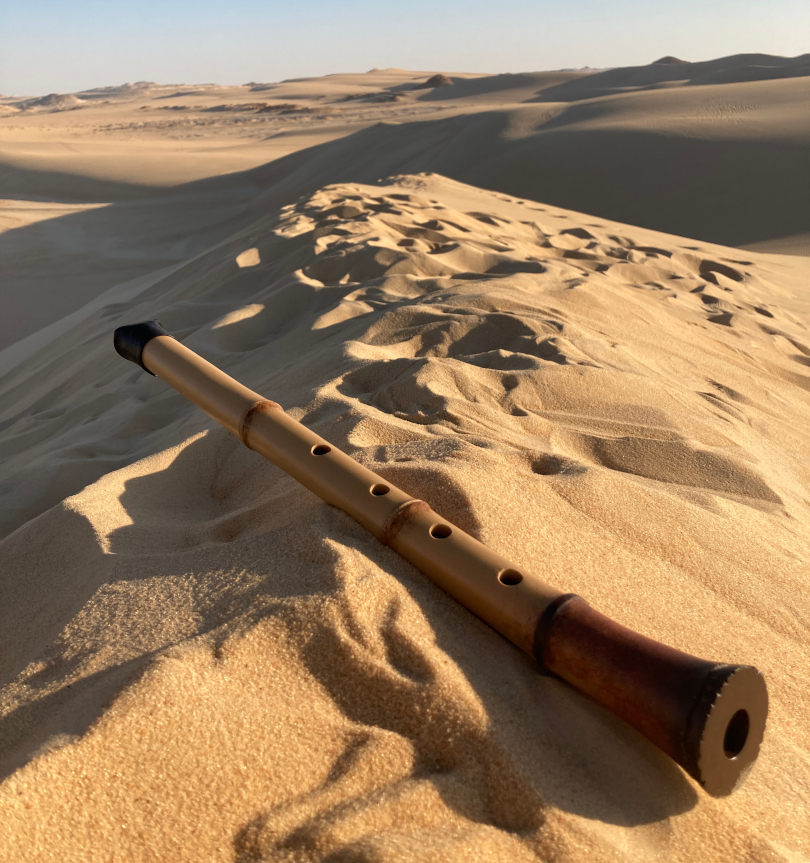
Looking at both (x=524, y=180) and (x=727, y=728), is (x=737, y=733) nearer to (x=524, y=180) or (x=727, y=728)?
(x=727, y=728)

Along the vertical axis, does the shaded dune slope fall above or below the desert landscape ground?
below

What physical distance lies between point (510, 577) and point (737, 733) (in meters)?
0.42

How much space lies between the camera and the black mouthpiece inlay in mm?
2059

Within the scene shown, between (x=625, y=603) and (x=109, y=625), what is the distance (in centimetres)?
98

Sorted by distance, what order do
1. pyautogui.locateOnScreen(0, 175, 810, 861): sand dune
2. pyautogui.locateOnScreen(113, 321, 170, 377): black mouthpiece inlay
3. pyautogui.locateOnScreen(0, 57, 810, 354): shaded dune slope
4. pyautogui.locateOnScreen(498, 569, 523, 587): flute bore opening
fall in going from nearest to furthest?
pyautogui.locateOnScreen(0, 175, 810, 861): sand dune < pyautogui.locateOnScreen(498, 569, 523, 587): flute bore opening < pyautogui.locateOnScreen(113, 321, 170, 377): black mouthpiece inlay < pyautogui.locateOnScreen(0, 57, 810, 354): shaded dune slope

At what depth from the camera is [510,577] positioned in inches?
50.4

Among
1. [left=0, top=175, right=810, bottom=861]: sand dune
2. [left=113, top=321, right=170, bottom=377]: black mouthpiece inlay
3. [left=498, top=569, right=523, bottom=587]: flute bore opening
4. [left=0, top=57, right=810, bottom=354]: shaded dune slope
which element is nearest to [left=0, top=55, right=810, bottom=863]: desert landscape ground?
[left=0, top=175, right=810, bottom=861]: sand dune

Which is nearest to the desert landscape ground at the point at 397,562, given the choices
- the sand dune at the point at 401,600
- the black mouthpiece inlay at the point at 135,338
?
the sand dune at the point at 401,600

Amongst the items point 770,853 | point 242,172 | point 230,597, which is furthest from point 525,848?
point 242,172

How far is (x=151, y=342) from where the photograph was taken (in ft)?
6.68

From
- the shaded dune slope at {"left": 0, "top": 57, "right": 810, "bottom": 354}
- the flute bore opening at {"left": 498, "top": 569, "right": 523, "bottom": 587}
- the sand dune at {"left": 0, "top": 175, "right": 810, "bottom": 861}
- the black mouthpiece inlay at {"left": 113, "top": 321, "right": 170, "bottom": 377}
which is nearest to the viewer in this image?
the sand dune at {"left": 0, "top": 175, "right": 810, "bottom": 861}

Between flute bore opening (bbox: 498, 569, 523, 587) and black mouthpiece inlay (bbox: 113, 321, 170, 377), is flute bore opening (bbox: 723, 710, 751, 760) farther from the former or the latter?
black mouthpiece inlay (bbox: 113, 321, 170, 377)

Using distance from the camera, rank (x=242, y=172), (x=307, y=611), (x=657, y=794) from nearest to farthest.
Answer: (x=657, y=794), (x=307, y=611), (x=242, y=172)

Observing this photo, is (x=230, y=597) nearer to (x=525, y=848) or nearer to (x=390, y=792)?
(x=390, y=792)
